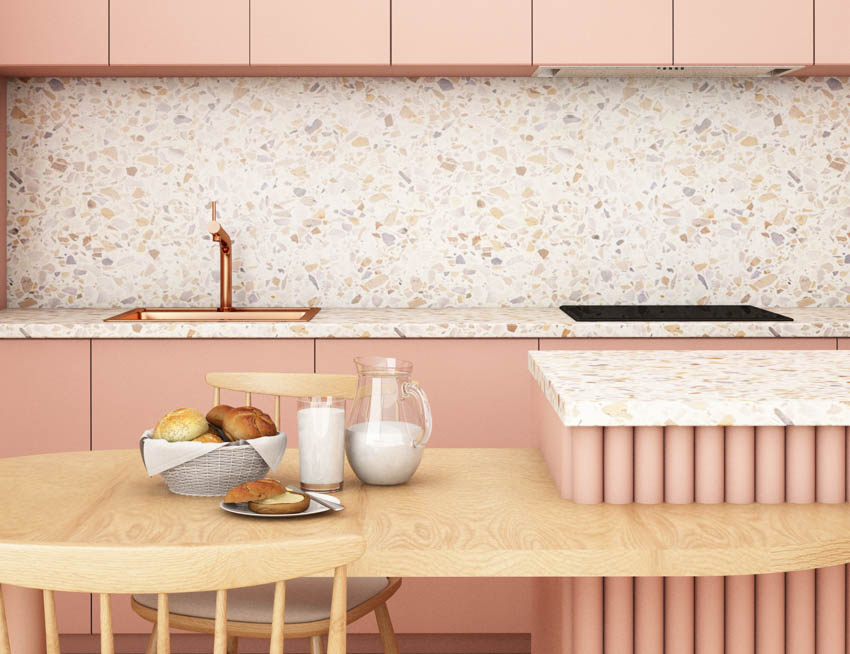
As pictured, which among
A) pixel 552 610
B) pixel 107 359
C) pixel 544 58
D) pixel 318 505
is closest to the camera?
pixel 318 505

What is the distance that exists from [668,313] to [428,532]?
2.17 metres

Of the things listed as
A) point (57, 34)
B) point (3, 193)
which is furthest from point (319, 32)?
point (3, 193)

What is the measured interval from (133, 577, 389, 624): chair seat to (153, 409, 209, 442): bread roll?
0.30 meters

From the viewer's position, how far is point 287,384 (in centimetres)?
217

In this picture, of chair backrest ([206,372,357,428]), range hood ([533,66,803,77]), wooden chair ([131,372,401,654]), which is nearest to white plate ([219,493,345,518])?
wooden chair ([131,372,401,654])

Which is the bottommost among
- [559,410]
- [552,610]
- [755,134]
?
[552,610]

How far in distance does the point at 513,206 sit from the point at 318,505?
232 centimetres

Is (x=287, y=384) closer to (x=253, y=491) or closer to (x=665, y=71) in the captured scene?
(x=253, y=491)

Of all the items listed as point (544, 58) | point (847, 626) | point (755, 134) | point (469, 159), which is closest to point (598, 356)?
point (847, 626)

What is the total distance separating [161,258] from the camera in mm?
3457

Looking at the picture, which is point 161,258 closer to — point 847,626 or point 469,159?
point 469,159

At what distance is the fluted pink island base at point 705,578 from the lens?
4.38ft

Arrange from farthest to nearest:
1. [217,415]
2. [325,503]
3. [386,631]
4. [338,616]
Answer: [386,631] < [217,415] < [325,503] < [338,616]

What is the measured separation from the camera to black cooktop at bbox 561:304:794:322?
9.67ft
